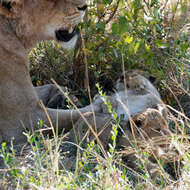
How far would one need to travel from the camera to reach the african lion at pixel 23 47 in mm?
3486

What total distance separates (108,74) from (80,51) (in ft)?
1.42

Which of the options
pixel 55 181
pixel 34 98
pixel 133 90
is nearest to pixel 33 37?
pixel 34 98

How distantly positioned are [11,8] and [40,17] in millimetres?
271

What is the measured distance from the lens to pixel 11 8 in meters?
3.41

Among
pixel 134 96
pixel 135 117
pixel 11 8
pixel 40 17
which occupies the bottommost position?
pixel 134 96

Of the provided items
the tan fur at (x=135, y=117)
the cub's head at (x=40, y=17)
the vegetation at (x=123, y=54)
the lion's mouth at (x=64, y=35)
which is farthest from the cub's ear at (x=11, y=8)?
Result: the tan fur at (x=135, y=117)

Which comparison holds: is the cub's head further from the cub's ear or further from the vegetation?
the vegetation

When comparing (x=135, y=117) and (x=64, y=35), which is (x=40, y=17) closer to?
(x=64, y=35)

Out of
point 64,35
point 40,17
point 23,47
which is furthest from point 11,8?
point 64,35

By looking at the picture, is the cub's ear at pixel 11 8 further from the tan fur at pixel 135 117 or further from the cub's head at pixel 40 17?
the tan fur at pixel 135 117

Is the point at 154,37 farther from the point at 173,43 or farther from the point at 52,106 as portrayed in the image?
the point at 52,106

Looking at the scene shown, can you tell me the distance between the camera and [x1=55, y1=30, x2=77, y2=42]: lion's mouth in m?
3.70

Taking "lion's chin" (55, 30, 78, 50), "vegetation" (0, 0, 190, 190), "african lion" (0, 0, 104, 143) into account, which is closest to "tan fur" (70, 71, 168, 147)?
"vegetation" (0, 0, 190, 190)

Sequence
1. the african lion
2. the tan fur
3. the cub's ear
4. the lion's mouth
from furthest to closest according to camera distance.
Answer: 1. the lion's mouth
2. the african lion
3. the cub's ear
4. the tan fur
